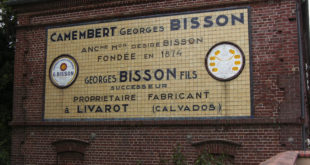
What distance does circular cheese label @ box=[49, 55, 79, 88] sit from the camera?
11.6 m

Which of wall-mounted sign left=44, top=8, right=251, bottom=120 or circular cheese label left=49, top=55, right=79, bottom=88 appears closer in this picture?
wall-mounted sign left=44, top=8, right=251, bottom=120

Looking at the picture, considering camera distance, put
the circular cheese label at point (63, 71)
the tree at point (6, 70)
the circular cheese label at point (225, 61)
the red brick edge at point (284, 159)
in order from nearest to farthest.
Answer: the red brick edge at point (284, 159)
the circular cheese label at point (225, 61)
the circular cheese label at point (63, 71)
the tree at point (6, 70)

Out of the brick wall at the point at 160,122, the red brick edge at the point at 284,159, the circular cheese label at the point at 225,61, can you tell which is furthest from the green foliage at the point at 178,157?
the red brick edge at the point at 284,159

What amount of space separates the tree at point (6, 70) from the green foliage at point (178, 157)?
6823 millimetres

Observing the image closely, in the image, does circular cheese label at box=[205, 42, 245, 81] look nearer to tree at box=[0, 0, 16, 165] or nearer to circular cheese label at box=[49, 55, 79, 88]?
circular cheese label at box=[49, 55, 79, 88]

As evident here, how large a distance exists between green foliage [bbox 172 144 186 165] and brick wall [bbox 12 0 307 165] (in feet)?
0.63

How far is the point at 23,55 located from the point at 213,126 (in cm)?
687

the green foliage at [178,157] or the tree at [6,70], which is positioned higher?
the tree at [6,70]

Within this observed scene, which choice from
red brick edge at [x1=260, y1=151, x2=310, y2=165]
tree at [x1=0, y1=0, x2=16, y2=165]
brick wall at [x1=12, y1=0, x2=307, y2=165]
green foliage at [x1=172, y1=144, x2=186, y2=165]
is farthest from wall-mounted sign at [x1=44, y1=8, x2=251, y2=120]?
tree at [x1=0, y1=0, x2=16, y2=165]

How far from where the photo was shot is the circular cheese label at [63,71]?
11.6m

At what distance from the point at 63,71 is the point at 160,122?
12.3ft

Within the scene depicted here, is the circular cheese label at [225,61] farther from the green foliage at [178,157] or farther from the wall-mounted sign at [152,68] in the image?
the green foliage at [178,157]

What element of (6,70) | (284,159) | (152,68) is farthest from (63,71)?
(284,159)

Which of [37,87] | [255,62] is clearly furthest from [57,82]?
[255,62]
